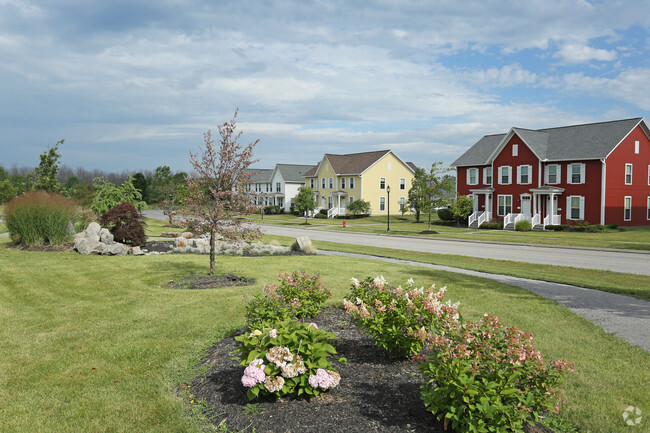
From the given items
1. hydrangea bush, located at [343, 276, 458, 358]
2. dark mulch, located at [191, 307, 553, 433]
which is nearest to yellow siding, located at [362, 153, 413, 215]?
hydrangea bush, located at [343, 276, 458, 358]

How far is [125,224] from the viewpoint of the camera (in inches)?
798

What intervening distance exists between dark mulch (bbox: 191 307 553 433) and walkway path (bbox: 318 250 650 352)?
4.42 metres

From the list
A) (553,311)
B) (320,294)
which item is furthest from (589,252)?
(320,294)

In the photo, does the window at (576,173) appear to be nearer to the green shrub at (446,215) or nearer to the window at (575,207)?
the window at (575,207)

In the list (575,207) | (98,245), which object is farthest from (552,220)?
(98,245)

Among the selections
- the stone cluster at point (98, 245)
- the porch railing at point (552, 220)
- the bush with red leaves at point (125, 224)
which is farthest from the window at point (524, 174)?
the stone cluster at point (98, 245)

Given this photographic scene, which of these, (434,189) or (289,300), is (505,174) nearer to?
(434,189)

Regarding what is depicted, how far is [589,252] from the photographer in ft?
76.3

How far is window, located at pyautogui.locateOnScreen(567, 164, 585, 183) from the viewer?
39469 millimetres

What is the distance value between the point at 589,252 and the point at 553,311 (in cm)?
1626

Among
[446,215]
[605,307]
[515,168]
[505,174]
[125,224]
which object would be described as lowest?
[605,307]

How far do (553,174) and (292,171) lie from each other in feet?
158

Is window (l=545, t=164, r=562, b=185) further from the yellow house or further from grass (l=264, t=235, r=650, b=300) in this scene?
grass (l=264, t=235, r=650, b=300)

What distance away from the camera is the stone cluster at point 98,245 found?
17.5 meters
